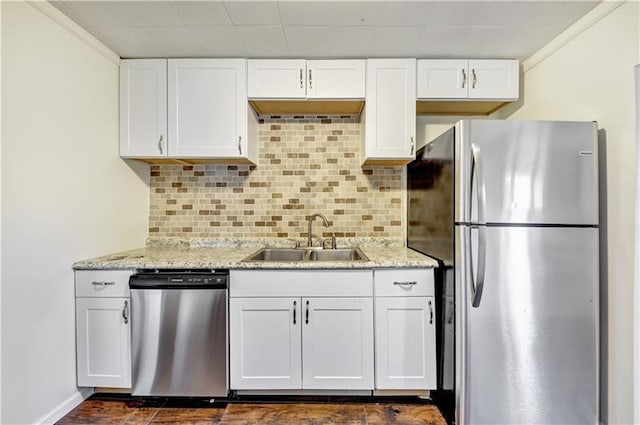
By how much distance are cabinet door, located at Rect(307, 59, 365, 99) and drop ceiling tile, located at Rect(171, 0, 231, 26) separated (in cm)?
64

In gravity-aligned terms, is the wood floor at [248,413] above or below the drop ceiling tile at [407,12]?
below

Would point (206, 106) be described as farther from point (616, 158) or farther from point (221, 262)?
point (616, 158)

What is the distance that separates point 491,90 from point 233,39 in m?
1.77

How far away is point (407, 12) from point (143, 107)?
1.83 m

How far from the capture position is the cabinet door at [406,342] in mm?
1910

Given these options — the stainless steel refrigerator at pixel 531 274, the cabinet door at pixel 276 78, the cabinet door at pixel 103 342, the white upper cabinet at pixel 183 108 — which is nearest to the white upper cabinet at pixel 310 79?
the cabinet door at pixel 276 78

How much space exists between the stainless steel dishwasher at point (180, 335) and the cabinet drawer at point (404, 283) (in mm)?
930

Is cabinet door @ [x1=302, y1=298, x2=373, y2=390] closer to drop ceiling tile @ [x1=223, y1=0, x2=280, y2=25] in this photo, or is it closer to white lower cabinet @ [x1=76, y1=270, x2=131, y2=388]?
white lower cabinet @ [x1=76, y1=270, x2=131, y2=388]

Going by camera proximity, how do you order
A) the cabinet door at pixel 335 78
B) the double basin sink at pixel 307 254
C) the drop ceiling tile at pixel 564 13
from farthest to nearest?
the double basin sink at pixel 307 254, the cabinet door at pixel 335 78, the drop ceiling tile at pixel 564 13

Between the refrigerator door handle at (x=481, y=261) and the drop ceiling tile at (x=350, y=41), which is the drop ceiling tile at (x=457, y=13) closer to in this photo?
the drop ceiling tile at (x=350, y=41)

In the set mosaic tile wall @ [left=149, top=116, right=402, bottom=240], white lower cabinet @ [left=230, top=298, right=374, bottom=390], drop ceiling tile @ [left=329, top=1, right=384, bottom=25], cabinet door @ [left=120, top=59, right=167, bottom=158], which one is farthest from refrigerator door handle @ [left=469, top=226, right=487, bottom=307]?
cabinet door @ [left=120, top=59, right=167, bottom=158]

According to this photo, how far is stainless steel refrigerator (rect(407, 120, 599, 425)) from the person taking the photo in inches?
63.4

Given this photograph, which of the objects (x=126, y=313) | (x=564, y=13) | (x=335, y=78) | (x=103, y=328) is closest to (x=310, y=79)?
(x=335, y=78)

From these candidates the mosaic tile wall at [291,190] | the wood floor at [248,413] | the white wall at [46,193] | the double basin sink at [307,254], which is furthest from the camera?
the mosaic tile wall at [291,190]
